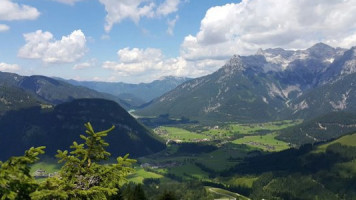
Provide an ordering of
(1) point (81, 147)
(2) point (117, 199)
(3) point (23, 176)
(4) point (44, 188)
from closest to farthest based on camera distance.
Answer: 1. (3) point (23, 176)
2. (4) point (44, 188)
3. (1) point (81, 147)
4. (2) point (117, 199)

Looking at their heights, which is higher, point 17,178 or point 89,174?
point 17,178

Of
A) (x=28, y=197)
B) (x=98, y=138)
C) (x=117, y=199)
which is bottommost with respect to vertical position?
(x=117, y=199)

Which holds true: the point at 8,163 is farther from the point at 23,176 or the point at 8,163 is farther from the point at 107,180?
the point at 107,180

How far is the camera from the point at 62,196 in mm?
24516

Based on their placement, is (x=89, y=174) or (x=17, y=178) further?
(x=89, y=174)

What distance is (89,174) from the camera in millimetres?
27766

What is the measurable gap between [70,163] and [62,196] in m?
3.86

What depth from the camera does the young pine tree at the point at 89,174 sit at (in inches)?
1030

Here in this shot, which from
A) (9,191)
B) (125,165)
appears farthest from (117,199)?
(9,191)

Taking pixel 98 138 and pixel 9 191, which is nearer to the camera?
pixel 9 191

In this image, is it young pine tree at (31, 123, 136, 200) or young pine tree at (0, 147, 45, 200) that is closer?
young pine tree at (0, 147, 45, 200)

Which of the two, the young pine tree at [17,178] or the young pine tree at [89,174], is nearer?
the young pine tree at [17,178]

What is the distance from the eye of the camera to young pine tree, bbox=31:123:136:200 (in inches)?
1030

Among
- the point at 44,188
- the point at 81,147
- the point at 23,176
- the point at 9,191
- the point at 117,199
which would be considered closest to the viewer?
the point at 9,191
